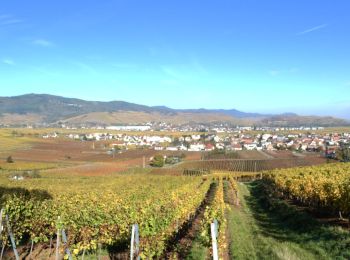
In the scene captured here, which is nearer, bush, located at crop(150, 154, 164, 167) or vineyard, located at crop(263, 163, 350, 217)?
vineyard, located at crop(263, 163, 350, 217)

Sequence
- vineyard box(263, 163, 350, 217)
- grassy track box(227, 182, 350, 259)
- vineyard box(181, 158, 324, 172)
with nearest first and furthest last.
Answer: grassy track box(227, 182, 350, 259)
vineyard box(263, 163, 350, 217)
vineyard box(181, 158, 324, 172)

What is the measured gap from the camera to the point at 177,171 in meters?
82.4

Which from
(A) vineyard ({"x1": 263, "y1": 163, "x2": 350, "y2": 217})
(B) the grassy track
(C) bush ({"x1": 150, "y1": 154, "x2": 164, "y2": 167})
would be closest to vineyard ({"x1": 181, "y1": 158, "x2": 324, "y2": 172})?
(C) bush ({"x1": 150, "y1": 154, "x2": 164, "y2": 167})

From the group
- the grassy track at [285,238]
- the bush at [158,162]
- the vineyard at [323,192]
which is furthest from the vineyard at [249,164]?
the grassy track at [285,238]

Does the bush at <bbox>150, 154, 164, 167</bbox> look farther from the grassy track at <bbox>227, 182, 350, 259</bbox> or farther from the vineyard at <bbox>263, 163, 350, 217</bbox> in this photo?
the grassy track at <bbox>227, 182, 350, 259</bbox>

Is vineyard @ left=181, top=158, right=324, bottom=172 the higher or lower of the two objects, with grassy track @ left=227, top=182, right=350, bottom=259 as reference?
lower

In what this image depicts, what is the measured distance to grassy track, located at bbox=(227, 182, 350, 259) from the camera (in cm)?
1516

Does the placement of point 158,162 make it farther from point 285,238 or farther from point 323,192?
point 285,238

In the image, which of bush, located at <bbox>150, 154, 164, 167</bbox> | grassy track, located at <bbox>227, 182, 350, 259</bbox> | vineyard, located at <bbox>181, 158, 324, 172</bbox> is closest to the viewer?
grassy track, located at <bbox>227, 182, 350, 259</bbox>

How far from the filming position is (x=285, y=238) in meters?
19.0

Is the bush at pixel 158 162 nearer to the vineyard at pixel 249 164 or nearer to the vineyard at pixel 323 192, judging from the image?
the vineyard at pixel 249 164

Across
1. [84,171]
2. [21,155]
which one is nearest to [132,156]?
[21,155]

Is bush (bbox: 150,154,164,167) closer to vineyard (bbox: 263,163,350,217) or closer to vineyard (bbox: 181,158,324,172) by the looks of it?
vineyard (bbox: 181,158,324,172)

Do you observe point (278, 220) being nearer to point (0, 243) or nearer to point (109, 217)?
point (109, 217)
